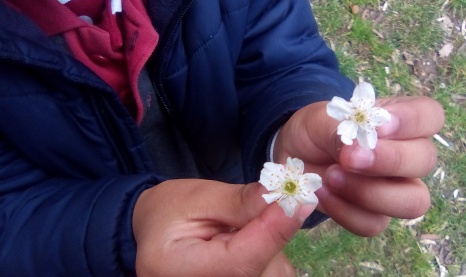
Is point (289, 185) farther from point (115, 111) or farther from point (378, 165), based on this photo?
point (115, 111)

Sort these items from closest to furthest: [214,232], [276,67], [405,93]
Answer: [214,232]
[276,67]
[405,93]

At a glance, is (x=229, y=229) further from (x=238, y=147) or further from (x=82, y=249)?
(x=238, y=147)

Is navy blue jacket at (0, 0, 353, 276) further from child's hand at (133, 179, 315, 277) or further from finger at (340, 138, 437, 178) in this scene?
finger at (340, 138, 437, 178)

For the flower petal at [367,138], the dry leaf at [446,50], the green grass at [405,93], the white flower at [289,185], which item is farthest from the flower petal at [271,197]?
the dry leaf at [446,50]

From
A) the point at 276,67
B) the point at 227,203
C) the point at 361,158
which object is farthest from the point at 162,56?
the point at 361,158

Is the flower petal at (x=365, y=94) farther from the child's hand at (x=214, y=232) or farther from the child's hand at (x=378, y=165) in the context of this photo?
the child's hand at (x=214, y=232)

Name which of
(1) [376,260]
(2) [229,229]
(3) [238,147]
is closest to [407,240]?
(1) [376,260]
